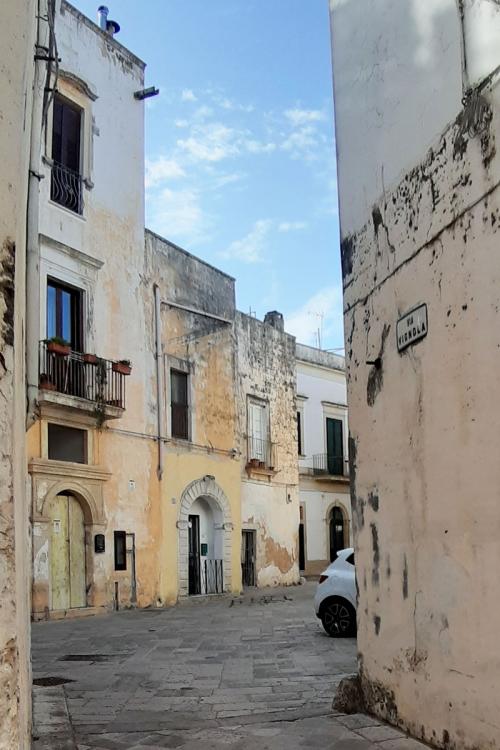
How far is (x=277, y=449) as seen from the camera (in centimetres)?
2486

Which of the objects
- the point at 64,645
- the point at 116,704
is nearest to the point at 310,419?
the point at 64,645

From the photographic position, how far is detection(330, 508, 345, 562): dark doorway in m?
31.8

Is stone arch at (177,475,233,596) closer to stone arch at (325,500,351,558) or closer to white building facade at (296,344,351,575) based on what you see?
white building facade at (296,344,351,575)

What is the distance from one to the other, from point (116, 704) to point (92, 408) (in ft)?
29.8

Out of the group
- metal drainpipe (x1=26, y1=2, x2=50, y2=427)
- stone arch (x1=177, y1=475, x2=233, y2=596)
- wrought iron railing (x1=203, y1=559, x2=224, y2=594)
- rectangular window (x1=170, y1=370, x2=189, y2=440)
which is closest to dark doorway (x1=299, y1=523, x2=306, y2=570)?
stone arch (x1=177, y1=475, x2=233, y2=596)

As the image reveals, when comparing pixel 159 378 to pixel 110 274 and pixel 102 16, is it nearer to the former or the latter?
pixel 110 274

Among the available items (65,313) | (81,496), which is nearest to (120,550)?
(81,496)

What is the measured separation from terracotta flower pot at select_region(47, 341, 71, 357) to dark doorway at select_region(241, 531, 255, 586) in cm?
1017

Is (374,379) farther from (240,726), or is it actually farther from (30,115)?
(30,115)

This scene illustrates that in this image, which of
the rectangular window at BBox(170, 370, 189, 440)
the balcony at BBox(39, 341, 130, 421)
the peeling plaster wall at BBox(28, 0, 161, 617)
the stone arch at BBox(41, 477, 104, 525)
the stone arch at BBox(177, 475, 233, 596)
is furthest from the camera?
the rectangular window at BBox(170, 370, 189, 440)

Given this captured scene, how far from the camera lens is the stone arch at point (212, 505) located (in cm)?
1864

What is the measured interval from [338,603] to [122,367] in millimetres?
7334

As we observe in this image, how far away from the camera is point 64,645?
36.1ft

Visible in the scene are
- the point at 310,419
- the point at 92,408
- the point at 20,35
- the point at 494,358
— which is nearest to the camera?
the point at 20,35
